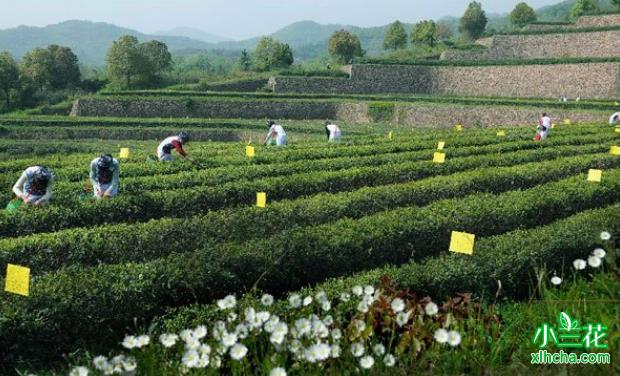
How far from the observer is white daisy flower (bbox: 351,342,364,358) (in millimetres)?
4758

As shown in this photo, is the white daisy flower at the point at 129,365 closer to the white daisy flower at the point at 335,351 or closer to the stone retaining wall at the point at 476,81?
the white daisy flower at the point at 335,351

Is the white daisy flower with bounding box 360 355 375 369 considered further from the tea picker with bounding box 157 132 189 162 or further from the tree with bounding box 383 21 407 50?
the tree with bounding box 383 21 407 50

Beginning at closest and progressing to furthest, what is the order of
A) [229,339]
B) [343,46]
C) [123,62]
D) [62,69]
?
[229,339] < [123,62] < [62,69] < [343,46]

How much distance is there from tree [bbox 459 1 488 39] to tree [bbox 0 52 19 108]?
63.3 metres

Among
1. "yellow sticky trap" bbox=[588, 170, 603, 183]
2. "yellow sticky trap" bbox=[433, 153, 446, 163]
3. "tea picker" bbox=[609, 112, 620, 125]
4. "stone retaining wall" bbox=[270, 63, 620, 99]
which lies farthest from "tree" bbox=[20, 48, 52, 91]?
"yellow sticky trap" bbox=[588, 170, 603, 183]

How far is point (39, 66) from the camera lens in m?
67.1

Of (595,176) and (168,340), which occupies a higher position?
(168,340)

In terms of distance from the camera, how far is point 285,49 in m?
76.6

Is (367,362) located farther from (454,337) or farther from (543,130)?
(543,130)

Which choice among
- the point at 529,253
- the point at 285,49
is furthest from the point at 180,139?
the point at 285,49

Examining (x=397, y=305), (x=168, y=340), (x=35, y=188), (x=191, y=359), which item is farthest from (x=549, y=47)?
(x=191, y=359)

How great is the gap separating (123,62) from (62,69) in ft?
36.6

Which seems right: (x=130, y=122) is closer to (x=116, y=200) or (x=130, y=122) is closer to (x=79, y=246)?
(x=116, y=200)

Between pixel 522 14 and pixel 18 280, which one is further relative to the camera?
pixel 522 14
